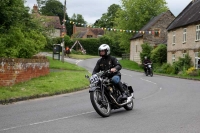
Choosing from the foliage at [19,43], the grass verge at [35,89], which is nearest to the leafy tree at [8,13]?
the foliage at [19,43]

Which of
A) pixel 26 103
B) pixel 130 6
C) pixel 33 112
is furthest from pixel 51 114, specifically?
pixel 130 6

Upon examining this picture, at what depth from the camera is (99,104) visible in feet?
29.9

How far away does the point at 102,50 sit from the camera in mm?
9711

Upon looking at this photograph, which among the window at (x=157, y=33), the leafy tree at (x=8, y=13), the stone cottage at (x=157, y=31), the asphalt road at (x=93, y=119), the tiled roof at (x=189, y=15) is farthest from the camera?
the stone cottage at (x=157, y=31)

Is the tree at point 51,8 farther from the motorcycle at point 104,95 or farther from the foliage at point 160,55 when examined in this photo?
the motorcycle at point 104,95

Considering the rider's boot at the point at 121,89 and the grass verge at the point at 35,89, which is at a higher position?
the rider's boot at the point at 121,89

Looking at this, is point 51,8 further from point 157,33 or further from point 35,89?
point 35,89

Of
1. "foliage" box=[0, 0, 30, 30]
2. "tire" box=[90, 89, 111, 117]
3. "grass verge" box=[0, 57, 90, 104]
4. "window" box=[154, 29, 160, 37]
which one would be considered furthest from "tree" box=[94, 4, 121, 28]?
"tire" box=[90, 89, 111, 117]

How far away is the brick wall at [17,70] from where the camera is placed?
1432cm

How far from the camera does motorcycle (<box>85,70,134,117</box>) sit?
29.4ft

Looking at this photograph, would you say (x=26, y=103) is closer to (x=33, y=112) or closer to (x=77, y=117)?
(x=33, y=112)

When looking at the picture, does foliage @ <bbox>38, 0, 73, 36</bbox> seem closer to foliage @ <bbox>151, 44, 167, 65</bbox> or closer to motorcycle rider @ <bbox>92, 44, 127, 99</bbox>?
foliage @ <bbox>151, 44, 167, 65</bbox>

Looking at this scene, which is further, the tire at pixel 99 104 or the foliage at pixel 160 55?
the foliage at pixel 160 55

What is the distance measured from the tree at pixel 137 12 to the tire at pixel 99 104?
58837 millimetres
